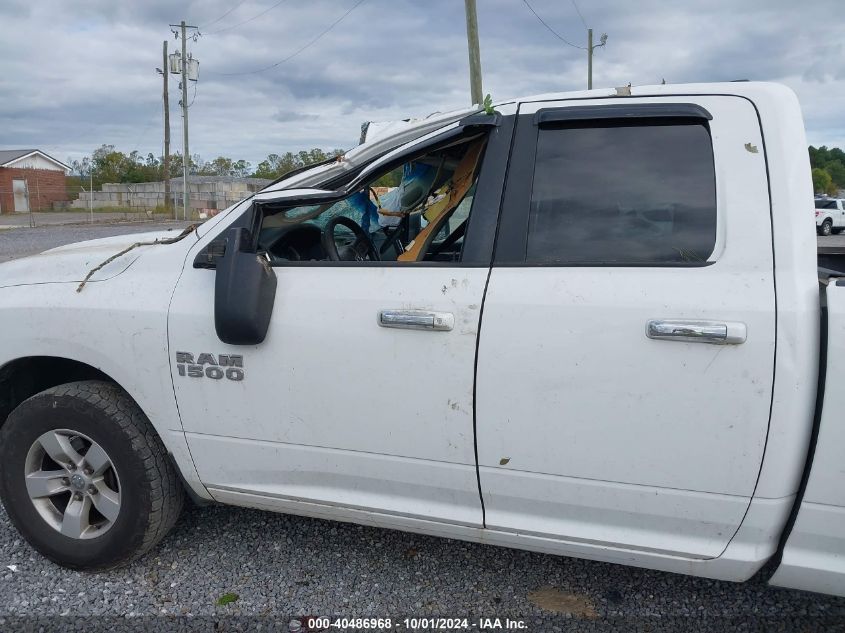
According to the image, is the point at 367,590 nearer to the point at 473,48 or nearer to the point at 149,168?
the point at 473,48

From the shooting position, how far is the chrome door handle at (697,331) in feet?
6.68

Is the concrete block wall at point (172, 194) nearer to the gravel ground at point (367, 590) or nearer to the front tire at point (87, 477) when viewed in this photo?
the front tire at point (87, 477)

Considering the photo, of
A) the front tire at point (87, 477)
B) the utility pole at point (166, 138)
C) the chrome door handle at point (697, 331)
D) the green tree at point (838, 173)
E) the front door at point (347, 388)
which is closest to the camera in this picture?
the chrome door handle at point (697, 331)

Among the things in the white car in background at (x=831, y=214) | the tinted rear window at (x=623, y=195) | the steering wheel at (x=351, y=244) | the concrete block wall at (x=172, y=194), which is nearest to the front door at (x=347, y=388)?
the tinted rear window at (x=623, y=195)

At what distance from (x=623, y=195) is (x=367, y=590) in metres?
1.80

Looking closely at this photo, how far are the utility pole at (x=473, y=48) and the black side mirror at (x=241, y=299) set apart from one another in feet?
39.9

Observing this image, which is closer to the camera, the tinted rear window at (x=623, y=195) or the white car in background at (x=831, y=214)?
the tinted rear window at (x=623, y=195)

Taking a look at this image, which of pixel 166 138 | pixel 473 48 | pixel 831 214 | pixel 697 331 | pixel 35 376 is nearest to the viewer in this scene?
pixel 697 331

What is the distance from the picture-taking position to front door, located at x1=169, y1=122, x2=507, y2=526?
2340mm

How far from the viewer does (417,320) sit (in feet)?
7.63

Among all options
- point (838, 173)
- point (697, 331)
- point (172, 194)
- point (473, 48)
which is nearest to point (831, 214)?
point (838, 173)

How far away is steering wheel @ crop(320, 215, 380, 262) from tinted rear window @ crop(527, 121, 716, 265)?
1067 millimetres

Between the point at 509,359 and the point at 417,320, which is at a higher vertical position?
the point at 417,320

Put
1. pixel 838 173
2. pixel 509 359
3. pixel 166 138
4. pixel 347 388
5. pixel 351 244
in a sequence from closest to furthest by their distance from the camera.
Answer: pixel 509 359 < pixel 347 388 < pixel 351 244 < pixel 838 173 < pixel 166 138
